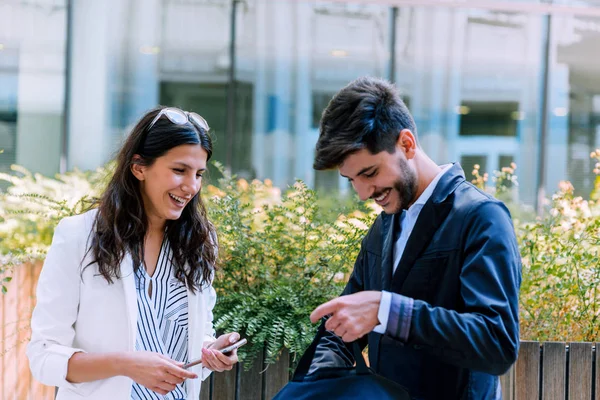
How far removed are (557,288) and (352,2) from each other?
6.90m

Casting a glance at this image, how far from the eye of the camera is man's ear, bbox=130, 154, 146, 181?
2906mm

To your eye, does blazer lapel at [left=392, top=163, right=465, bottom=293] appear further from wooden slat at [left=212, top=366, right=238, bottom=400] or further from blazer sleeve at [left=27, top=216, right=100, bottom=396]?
wooden slat at [left=212, top=366, right=238, bottom=400]

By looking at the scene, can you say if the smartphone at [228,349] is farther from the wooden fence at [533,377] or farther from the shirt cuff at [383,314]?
the wooden fence at [533,377]

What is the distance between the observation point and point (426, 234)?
7.56ft

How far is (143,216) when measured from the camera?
9.61 feet

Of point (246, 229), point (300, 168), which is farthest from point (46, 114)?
point (246, 229)

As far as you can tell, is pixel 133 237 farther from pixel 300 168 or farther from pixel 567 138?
pixel 567 138

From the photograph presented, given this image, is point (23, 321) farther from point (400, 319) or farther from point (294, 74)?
point (294, 74)

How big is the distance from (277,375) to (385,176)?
1.60 metres

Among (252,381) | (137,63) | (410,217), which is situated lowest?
(252,381)

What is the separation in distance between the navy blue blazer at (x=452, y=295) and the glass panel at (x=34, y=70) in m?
8.35

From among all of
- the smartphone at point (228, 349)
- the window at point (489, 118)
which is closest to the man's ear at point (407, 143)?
the smartphone at point (228, 349)

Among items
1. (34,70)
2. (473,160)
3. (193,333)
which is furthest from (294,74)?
(193,333)

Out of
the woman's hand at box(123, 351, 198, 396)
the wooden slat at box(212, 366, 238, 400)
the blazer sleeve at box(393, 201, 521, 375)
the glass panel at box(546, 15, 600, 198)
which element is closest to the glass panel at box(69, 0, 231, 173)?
the glass panel at box(546, 15, 600, 198)
